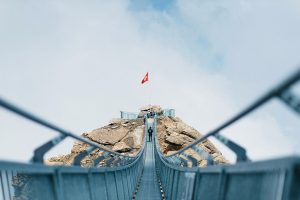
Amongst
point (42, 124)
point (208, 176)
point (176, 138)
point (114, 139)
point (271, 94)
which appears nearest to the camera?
point (271, 94)

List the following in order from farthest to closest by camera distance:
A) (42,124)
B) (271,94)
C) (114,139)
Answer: (114,139), (42,124), (271,94)

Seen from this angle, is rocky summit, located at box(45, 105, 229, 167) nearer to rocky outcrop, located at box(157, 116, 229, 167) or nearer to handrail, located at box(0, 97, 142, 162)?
rocky outcrop, located at box(157, 116, 229, 167)

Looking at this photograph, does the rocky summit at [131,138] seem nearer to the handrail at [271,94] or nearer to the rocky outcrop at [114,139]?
the rocky outcrop at [114,139]

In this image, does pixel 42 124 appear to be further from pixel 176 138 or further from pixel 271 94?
pixel 176 138

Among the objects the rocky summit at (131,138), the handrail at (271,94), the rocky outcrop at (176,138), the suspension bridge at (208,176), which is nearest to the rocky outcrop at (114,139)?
the rocky summit at (131,138)

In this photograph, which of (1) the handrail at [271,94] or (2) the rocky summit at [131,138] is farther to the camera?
(2) the rocky summit at [131,138]

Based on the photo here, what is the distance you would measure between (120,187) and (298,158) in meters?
9.72

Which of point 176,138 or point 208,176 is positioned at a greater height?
point 176,138

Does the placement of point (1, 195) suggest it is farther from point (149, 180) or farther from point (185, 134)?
point (185, 134)

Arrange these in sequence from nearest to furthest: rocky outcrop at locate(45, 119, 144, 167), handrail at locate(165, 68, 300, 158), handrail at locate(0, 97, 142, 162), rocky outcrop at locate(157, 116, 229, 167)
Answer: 1. handrail at locate(165, 68, 300, 158)
2. handrail at locate(0, 97, 142, 162)
3. rocky outcrop at locate(157, 116, 229, 167)
4. rocky outcrop at locate(45, 119, 144, 167)

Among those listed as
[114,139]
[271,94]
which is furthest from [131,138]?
[271,94]

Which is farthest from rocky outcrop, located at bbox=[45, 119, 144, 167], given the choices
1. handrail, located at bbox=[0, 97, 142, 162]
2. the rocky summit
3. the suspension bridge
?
handrail, located at bbox=[0, 97, 142, 162]

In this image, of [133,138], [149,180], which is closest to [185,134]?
[133,138]

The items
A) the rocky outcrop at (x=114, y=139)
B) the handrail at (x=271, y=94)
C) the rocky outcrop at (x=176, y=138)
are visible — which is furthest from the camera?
the rocky outcrop at (x=114, y=139)
